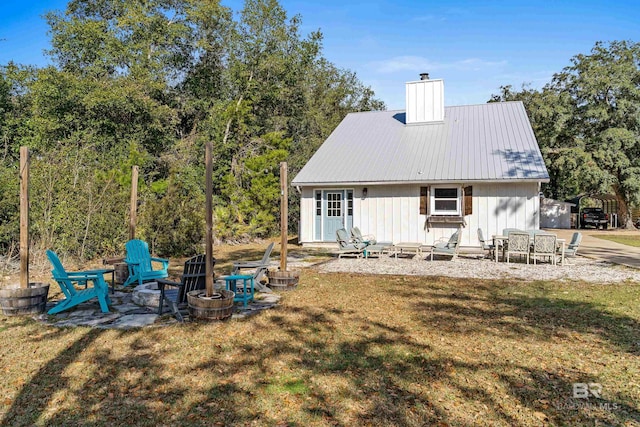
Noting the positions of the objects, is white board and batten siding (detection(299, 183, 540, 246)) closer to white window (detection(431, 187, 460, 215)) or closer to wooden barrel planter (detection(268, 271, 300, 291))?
white window (detection(431, 187, 460, 215))

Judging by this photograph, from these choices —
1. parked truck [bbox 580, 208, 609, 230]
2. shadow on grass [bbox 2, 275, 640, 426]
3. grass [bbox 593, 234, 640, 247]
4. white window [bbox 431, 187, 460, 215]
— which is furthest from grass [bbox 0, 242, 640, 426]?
parked truck [bbox 580, 208, 609, 230]

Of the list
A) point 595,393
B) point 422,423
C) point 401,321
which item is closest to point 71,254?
point 401,321

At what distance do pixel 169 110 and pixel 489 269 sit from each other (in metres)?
15.5

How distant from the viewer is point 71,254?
1059 centimetres

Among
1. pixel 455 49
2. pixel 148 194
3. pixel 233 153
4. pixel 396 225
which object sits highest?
pixel 455 49

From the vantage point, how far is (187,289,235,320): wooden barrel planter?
5.31 metres

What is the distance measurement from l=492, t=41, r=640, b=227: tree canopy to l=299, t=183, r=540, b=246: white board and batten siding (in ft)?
47.4

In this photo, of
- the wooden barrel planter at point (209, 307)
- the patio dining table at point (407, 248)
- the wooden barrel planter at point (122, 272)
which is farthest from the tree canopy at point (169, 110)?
the wooden barrel planter at point (209, 307)

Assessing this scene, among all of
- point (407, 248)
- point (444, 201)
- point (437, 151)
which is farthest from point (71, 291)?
point (437, 151)

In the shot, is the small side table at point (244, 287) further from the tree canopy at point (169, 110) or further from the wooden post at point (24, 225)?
the tree canopy at point (169, 110)

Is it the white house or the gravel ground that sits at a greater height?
the white house

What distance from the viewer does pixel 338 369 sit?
4.00 meters

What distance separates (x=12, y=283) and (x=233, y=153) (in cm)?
Result: 1323

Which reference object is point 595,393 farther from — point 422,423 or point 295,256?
point 295,256
